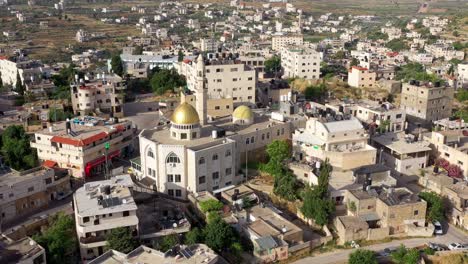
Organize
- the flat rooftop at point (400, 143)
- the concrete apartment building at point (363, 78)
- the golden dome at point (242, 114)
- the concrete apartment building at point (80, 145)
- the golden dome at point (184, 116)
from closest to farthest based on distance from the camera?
the golden dome at point (184, 116)
the concrete apartment building at point (80, 145)
the flat rooftop at point (400, 143)
the golden dome at point (242, 114)
the concrete apartment building at point (363, 78)

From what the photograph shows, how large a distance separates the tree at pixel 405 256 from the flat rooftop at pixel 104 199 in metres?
18.5

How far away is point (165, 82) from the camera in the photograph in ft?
264

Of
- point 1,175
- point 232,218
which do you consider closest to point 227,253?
point 232,218

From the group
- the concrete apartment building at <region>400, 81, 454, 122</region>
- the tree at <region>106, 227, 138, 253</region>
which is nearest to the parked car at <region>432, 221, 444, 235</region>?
the tree at <region>106, 227, 138, 253</region>

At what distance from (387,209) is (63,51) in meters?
118

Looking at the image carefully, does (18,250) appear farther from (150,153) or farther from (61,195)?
(150,153)

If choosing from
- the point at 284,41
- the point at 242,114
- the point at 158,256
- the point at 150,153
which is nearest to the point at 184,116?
the point at 150,153

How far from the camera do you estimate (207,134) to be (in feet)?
150

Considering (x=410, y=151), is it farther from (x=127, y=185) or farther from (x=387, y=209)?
(x=127, y=185)

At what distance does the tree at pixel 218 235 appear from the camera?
33.7 metres

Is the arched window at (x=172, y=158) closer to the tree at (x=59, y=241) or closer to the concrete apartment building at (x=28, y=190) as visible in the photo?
the tree at (x=59, y=241)

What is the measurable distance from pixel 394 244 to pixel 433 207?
4652 mm

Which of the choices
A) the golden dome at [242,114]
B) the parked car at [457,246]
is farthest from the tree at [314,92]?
the parked car at [457,246]

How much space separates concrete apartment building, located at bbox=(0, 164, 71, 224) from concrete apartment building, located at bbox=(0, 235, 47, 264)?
605 cm
